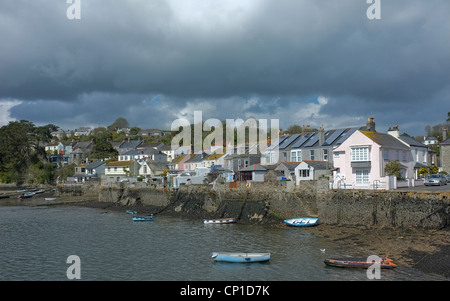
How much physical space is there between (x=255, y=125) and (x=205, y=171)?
2195 inches

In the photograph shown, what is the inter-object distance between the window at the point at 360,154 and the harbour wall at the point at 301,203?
20.4ft

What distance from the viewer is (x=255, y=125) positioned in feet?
414

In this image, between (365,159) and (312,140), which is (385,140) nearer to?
(365,159)

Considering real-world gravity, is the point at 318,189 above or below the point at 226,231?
above

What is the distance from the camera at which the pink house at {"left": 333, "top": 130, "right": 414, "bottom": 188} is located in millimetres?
43719

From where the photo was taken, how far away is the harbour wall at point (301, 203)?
33844 mm

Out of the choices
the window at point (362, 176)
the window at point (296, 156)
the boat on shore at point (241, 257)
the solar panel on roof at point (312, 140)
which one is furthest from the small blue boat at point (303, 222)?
the solar panel on roof at point (312, 140)

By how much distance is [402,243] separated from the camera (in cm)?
3006

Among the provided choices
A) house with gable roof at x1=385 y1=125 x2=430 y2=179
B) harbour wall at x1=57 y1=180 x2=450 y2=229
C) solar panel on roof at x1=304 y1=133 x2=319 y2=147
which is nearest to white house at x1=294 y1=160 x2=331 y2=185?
harbour wall at x1=57 y1=180 x2=450 y2=229

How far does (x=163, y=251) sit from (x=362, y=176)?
25926 mm

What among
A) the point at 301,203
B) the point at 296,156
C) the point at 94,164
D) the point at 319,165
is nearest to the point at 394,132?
the point at 319,165

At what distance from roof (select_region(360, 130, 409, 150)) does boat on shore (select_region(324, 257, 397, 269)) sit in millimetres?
21075

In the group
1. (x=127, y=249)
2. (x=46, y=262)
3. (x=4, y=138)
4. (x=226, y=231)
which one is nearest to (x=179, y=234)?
(x=226, y=231)
